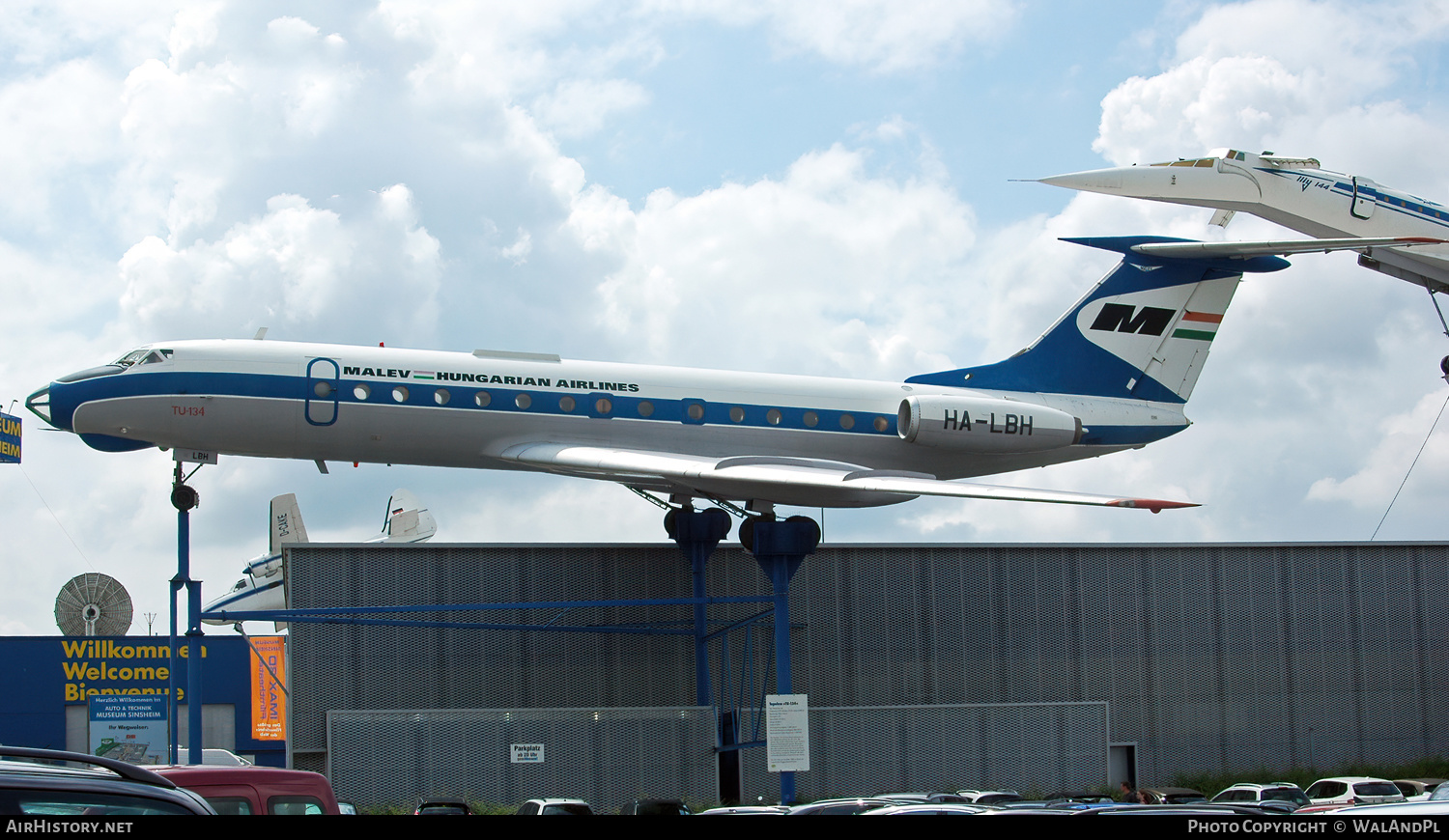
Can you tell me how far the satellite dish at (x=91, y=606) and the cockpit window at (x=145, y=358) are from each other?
3065 centimetres

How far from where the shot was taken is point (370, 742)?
2633cm

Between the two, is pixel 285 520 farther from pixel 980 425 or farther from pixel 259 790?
pixel 259 790

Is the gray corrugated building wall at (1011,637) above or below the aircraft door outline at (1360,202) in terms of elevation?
below

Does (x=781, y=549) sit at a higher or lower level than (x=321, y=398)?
lower

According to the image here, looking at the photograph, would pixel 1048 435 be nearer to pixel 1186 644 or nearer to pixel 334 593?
pixel 1186 644

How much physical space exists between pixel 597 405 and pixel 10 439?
3706 cm

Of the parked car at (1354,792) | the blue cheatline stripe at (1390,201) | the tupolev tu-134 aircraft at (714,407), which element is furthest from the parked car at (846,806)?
the blue cheatline stripe at (1390,201)

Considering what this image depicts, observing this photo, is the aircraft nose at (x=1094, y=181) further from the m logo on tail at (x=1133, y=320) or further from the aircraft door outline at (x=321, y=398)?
the aircraft door outline at (x=321, y=398)

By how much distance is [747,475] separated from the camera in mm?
25844

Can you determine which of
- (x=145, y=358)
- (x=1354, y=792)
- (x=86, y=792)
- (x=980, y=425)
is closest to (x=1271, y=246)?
(x=980, y=425)

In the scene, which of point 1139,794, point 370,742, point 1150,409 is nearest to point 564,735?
point 370,742

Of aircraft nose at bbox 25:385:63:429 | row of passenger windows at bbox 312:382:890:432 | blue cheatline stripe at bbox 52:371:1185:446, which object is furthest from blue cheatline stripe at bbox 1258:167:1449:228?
aircraft nose at bbox 25:385:63:429

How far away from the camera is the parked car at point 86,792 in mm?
5434
